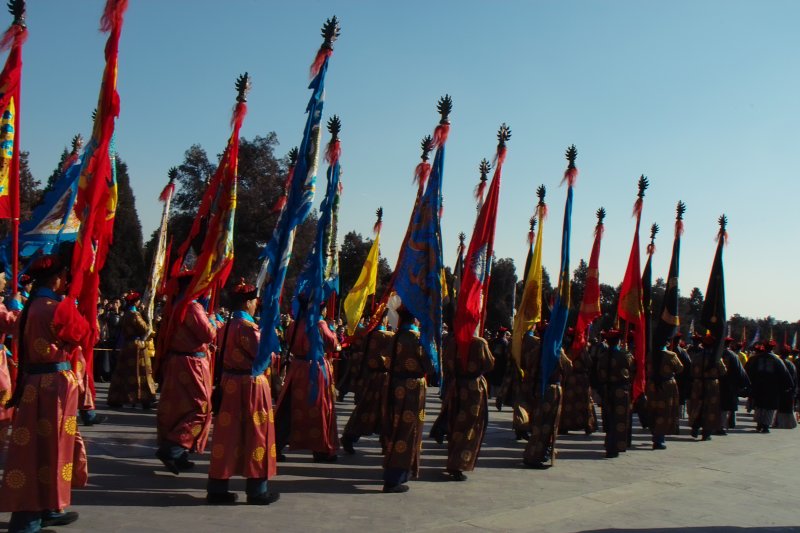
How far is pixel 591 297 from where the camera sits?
39.0ft

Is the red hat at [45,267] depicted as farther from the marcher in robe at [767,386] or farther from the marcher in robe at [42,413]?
the marcher in robe at [767,386]

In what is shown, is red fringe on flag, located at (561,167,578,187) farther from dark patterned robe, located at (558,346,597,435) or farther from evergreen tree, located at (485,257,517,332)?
evergreen tree, located at (485,257,517,332)

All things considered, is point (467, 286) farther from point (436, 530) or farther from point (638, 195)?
point (638, 195)

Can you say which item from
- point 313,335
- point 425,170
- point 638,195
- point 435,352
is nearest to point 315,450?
point 313,335

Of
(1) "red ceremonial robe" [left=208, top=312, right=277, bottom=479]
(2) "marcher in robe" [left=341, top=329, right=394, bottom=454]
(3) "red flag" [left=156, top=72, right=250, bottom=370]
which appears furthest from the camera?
(2) "marcher in robe" [left=341, top=329, right=394, bottom=454]

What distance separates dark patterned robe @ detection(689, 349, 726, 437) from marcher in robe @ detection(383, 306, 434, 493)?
8.01 meters

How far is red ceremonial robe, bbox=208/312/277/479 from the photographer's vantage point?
21.1ft

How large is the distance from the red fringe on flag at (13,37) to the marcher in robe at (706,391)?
12.1 meters

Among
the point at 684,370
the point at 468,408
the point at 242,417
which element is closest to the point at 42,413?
the point at 242,417

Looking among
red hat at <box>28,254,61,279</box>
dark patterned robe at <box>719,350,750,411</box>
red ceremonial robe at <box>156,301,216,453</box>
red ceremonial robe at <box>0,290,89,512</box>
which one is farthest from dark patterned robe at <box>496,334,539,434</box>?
red hat at <box>28,254,61,279</box>

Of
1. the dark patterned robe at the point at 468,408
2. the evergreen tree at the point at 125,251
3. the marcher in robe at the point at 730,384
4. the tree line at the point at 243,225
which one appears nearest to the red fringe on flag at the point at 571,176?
the dark patterned robe at the point at 468,408

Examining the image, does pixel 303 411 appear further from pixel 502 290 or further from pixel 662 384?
pixel 502 290

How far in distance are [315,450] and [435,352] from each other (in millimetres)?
2227

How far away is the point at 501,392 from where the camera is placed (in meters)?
16.2
